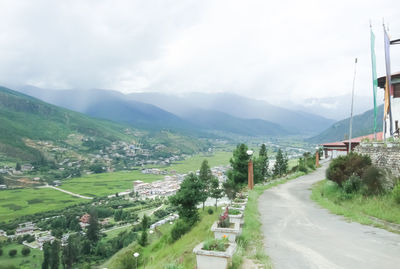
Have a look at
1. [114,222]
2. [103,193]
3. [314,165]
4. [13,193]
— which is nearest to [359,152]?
[314,165]

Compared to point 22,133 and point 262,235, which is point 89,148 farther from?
point 262,235

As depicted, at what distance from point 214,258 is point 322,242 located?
12.9 feet

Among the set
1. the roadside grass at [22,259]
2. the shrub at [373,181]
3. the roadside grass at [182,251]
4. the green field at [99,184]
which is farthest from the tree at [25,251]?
the shrub at [373,181]

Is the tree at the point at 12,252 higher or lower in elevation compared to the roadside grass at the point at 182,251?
lower

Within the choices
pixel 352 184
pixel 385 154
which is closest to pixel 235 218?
pixel 352 184

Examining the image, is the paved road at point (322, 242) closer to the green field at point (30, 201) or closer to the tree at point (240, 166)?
the tree at point (240, 166)

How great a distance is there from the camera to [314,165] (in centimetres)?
2975

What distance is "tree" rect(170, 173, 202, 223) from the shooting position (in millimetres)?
20219

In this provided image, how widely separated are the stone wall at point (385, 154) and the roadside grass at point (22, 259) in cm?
4685

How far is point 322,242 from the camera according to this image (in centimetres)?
719

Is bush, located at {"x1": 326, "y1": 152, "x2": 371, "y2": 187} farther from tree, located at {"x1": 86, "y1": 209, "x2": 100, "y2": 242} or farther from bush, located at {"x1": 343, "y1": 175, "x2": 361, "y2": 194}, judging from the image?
tree, located at {"x1": 86, "y1": 209, "x2": 100, "y2": 242}

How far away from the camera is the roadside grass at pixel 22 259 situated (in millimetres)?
39000

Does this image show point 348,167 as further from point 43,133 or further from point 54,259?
point 43,133

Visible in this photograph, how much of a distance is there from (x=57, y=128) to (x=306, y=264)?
180 meters
